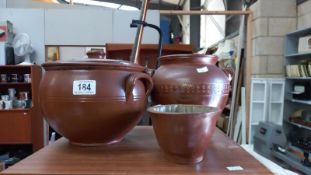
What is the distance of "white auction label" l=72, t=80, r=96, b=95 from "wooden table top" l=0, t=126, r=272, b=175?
0.46ft

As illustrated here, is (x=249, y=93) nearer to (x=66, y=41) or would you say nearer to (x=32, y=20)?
(x=66, y=41)

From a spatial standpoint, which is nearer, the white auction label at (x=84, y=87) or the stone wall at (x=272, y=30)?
the white auction label at (x=84, y=87)

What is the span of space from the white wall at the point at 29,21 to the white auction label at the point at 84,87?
11.7 ft

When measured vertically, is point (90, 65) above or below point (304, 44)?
below

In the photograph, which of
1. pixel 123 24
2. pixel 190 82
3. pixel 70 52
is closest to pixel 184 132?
pixel 190 82

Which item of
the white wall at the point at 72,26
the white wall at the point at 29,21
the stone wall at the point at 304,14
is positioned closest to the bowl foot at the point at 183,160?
the stone wall at the point at 304,14

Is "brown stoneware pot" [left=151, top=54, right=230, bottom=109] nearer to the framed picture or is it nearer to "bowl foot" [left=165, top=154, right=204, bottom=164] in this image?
"bowl foot" [left=165, top=154, right=204, bottom=164]

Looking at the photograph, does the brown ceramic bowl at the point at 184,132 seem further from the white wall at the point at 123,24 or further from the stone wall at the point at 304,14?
the white wall at the point at 123,24

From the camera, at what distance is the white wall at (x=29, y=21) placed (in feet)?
12.4

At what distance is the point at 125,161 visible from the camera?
1.84 feet

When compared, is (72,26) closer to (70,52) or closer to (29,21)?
(29,21)

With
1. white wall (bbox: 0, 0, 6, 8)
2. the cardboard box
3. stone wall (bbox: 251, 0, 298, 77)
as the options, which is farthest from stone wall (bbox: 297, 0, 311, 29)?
white wall (bbox: 0, 0, 6, 8)

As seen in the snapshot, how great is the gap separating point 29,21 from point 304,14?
347 cm

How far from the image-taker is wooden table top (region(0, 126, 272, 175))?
1.65ft
